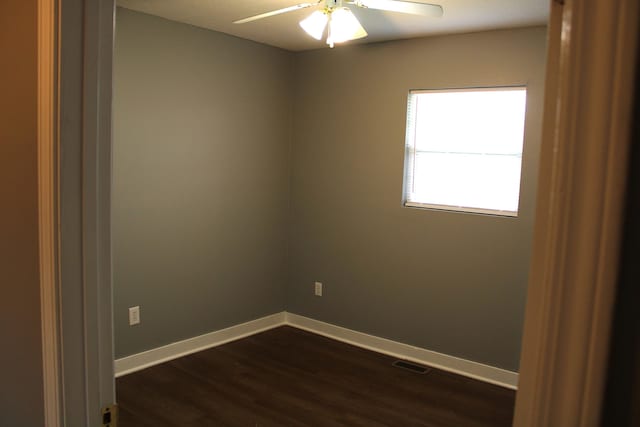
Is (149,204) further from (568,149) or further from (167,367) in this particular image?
(568,149)

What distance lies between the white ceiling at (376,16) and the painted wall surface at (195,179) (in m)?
0.23

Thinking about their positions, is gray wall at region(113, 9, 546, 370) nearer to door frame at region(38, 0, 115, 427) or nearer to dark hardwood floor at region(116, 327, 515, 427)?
dark hardwood floor at region(116, 327, 515, 427)

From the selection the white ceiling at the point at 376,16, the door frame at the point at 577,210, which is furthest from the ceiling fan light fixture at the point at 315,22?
the door frame at the point at 577,210

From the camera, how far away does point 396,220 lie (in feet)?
13.5

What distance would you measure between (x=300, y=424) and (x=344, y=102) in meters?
2.57

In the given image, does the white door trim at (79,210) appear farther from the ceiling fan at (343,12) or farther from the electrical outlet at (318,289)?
the electrical outlet at (318,289)

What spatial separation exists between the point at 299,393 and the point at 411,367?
3.20 feet

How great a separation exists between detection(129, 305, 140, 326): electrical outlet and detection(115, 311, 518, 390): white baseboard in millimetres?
248

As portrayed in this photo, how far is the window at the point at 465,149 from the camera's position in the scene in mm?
3594

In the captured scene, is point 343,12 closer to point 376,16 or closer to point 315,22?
point 315,22

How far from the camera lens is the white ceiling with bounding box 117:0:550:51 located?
3018 mm

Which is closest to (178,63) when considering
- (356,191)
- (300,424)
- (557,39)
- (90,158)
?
(356,191)

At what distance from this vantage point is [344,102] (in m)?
4.36

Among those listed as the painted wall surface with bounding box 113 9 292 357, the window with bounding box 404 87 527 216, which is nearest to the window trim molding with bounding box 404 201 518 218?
the window with bounding box 404 87 527 216
